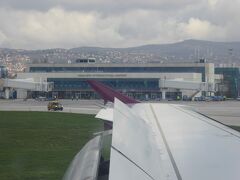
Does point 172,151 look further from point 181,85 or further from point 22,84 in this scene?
point 22,84

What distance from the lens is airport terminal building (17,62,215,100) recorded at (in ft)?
409

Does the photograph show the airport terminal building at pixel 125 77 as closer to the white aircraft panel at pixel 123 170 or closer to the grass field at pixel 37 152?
the grass field at pixel 37 152

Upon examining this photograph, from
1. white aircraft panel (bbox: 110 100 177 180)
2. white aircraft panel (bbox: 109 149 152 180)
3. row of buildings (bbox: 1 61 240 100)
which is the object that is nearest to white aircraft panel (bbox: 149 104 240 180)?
white aircraft panel (bbox: 110 100 177 180)

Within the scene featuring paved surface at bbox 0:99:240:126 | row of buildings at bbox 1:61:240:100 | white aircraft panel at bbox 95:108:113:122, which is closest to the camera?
white aircraft panel at bbox 95:108:113:122

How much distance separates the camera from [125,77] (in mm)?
125812

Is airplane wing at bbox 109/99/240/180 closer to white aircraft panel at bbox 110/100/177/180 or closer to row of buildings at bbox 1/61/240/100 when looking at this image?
white aircraft panel at bbox 110/100/177/180

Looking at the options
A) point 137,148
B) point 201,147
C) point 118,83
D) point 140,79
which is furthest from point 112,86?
point 137,148

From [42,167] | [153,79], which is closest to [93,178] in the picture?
[42,167]

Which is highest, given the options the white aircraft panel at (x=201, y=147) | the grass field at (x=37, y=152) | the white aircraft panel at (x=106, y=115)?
the white aircraft panel at (x=106, y=115)

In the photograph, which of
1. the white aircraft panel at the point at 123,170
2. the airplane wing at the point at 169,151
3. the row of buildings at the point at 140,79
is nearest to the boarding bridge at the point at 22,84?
the row of buildings at the point at 140,79

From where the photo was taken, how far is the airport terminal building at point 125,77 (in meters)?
125

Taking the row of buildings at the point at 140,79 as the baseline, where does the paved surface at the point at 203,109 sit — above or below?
below

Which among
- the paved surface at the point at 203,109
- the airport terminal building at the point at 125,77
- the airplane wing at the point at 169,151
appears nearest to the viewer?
the airplane wing at the point at 169,151

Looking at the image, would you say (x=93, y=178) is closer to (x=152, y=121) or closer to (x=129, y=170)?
(x=129, y=170)
